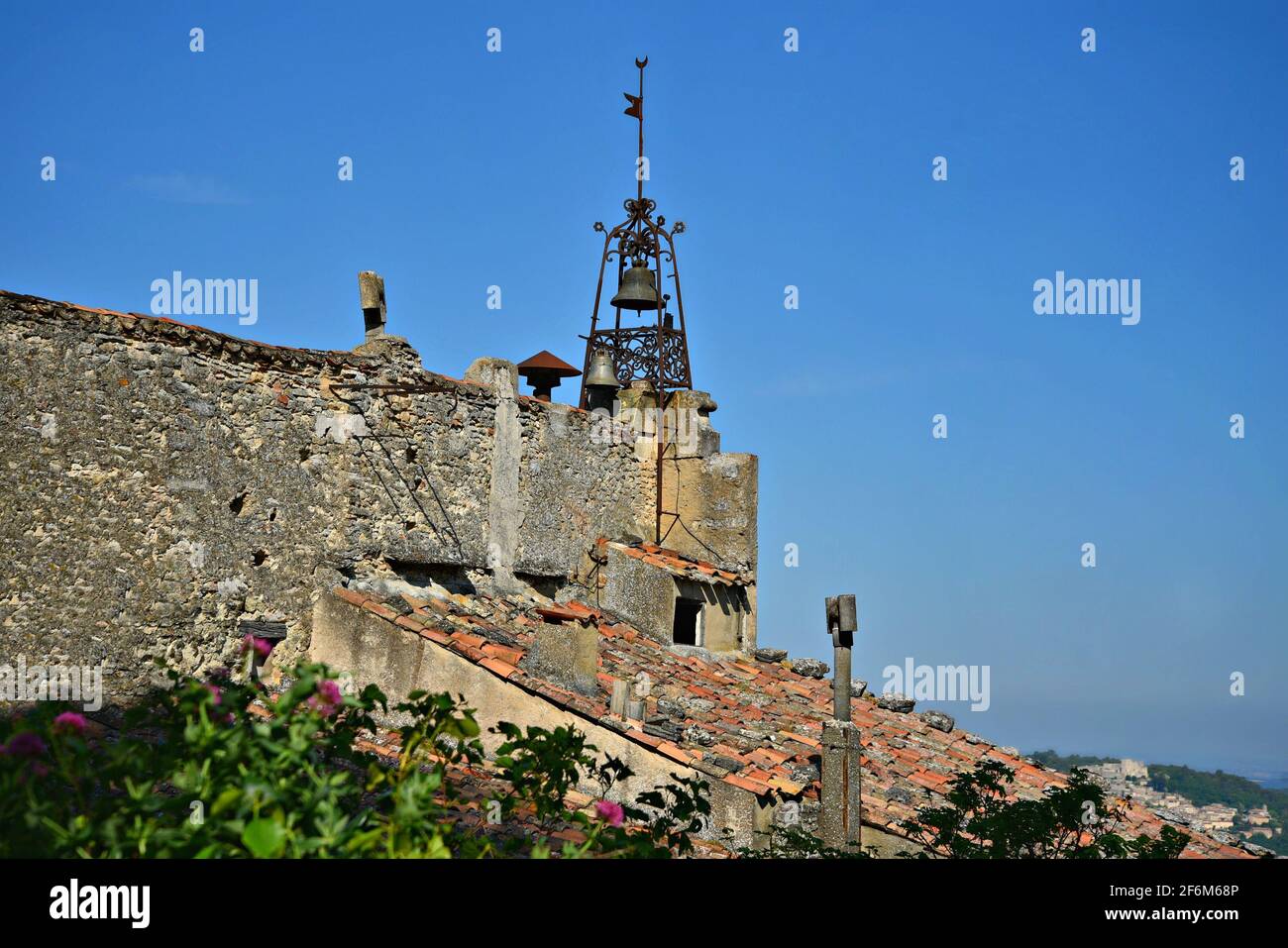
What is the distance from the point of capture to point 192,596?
1068 cm

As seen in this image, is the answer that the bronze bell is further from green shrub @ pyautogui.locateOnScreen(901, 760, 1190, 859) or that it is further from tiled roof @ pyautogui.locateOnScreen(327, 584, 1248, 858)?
green shrub @ pyautogui.locateOnScreen(901, 760, 1190, 859)

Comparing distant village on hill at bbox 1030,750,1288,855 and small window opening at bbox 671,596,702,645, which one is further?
distant village on hill at bbox 1030,750,1288,855

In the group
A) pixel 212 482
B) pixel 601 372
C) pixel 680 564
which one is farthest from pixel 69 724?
pixel 601 372

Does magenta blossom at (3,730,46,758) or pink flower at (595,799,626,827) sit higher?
magenta blossom at (3,730,46,758)

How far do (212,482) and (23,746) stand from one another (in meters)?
6.91

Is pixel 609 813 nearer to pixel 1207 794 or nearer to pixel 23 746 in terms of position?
pixel 23 746

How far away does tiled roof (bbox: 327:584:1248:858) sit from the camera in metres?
11.2

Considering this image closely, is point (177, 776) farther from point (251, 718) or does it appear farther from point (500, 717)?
point (500, 717)

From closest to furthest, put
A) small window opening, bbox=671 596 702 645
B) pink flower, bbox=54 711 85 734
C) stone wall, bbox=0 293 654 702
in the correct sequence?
pink flower, bbox=54 711 85 734, stone wall, bbox=0 293 654 702, small window opening, bbox=671 596 702 645

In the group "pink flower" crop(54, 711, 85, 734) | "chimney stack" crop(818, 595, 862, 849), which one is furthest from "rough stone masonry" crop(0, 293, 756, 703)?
"pink flower" crop(54, 711, 85, 734)

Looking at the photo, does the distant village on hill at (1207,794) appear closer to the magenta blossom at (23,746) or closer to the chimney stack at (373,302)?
the chimney stack at (373,302)

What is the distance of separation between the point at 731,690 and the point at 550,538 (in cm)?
262

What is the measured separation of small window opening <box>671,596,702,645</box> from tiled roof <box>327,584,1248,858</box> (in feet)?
1.48
